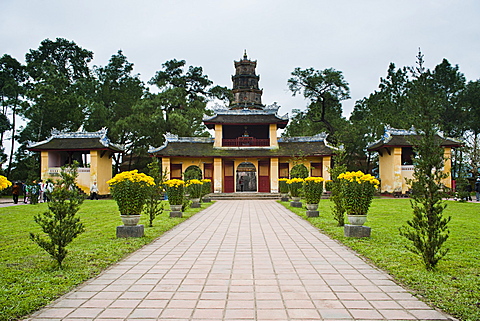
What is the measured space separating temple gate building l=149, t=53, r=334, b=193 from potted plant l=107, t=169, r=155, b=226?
778 inches

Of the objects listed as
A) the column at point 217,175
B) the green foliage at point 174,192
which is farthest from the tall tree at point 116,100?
the green foliage at point 174,192

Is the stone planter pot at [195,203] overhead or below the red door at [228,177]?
below

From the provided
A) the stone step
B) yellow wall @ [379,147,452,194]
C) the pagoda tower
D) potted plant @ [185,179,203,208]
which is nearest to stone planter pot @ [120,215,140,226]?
potted plant @ [185,179,203,208]

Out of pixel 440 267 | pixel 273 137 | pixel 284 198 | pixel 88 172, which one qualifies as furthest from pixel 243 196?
pixel 440 267

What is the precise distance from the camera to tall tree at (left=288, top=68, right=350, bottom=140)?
35.7m

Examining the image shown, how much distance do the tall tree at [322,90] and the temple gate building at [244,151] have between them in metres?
6.99

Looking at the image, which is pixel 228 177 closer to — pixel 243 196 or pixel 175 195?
pixel 243 196

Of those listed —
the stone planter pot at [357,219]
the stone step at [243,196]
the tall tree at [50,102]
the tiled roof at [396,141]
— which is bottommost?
the stone step at [243,196]

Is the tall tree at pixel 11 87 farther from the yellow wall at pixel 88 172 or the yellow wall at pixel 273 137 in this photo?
the yellow wall at pixel 273 137

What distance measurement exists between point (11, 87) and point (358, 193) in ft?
112

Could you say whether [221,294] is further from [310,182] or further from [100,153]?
[100,153]

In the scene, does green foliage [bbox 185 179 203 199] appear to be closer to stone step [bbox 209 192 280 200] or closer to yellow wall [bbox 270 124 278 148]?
stone step [bbox 209 192 280 200]

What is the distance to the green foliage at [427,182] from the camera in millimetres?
5035

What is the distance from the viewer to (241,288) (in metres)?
4.59
